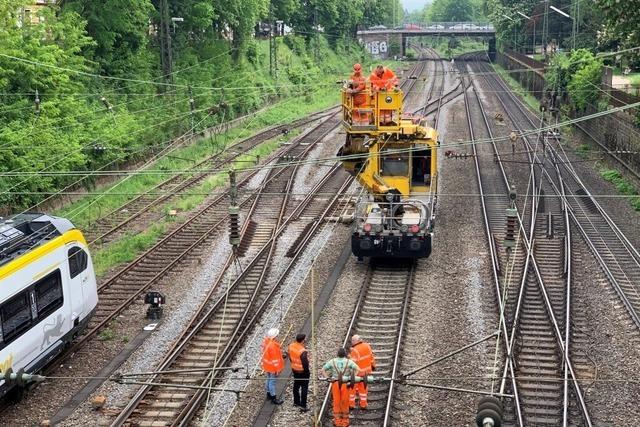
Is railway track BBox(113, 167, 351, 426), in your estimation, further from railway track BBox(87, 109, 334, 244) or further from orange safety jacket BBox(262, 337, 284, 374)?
railway track BBox(87, 109, 334, 244)

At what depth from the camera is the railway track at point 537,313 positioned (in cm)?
1387

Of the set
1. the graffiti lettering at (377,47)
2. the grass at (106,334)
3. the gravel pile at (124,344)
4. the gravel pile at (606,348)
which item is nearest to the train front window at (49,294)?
the gravel pile at (124,344)

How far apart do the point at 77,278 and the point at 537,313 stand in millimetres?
10101

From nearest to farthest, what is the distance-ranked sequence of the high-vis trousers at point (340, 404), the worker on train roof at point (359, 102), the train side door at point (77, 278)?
the high-vis trousers at point (340, 404) < the train side door at point (77, 278) < the worker on train roof at point (359, 102)

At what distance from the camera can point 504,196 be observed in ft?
97.6

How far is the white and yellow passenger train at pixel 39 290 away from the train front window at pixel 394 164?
30.8 ft

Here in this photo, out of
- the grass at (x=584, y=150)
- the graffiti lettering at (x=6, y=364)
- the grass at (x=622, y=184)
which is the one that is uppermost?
the graffiti lettering at (x=6, y=364)

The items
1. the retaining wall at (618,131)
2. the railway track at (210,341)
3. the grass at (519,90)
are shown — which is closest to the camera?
the railway track at (210,341)

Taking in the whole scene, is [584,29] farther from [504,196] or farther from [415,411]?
[415,411]

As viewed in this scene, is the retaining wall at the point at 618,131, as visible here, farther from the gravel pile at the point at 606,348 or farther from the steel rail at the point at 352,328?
the steel rail at the point at 352,328

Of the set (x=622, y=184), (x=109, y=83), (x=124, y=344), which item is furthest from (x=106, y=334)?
(x=109, y=83)

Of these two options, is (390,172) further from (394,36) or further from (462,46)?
(462,46)

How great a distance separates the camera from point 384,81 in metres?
22.9

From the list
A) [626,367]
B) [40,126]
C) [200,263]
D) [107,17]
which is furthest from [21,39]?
[626,367]
